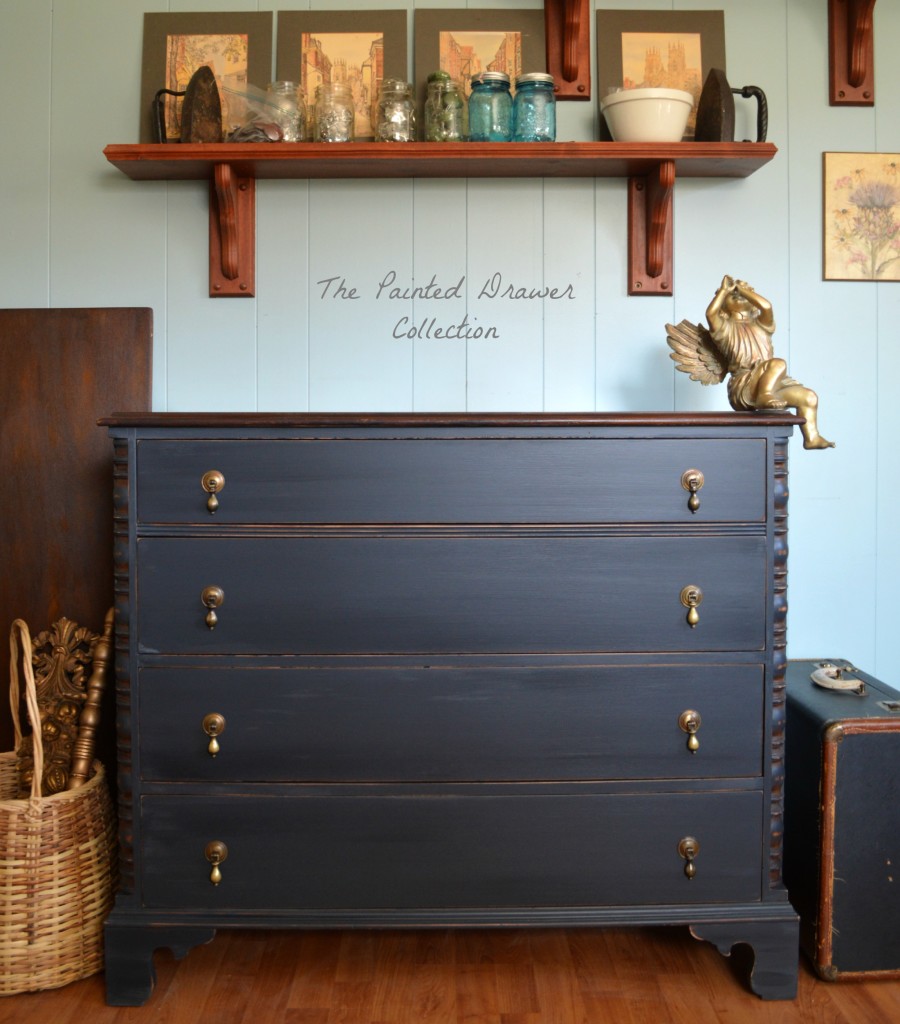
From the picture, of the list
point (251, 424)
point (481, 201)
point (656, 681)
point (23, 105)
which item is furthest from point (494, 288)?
point (23, 105)

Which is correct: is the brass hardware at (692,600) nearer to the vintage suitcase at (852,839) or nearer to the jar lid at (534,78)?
the vintage suitcase at (852,839)

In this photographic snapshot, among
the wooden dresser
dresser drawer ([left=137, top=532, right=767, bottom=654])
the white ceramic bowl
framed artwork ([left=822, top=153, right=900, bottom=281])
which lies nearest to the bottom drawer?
the wooden dresser

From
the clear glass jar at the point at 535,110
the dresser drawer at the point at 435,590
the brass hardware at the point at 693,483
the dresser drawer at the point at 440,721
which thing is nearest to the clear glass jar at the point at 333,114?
the clear glass jar at the point at 535,110

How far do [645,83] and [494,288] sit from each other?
0.63m

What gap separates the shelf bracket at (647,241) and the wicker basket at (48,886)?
167 cm

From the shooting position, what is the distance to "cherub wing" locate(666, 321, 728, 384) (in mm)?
2252

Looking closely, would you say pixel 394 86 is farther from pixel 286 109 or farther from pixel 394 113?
pixel 286 109

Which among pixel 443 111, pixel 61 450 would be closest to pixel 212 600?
pixel 61 450

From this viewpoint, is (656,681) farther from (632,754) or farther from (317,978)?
(317,978)

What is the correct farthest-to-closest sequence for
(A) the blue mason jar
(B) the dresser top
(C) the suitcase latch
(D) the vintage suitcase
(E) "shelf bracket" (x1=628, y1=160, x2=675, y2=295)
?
(E) "shelf bracket" (x1=628, y1=160, x2=675, y2=295), (A) the blue mason jar, (C) the suitcase latch, (D) the vintage suitcase, (B) the dresser top

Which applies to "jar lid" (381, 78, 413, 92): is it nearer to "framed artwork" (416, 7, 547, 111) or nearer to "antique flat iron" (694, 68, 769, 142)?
"framed artwork" (416, 7, 547, 111)

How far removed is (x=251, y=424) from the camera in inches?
76.4

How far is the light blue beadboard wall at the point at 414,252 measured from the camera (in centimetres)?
251

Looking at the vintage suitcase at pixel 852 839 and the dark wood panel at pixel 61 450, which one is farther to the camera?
the dark wood panel at pixel 61 450
